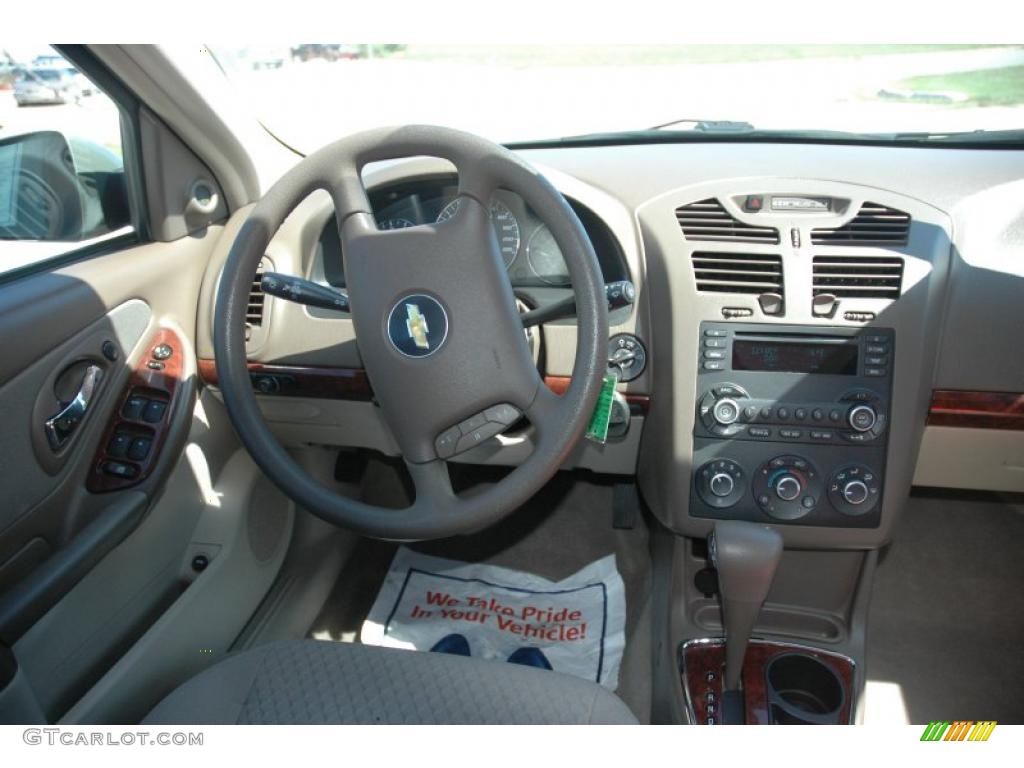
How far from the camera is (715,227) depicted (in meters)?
1.69

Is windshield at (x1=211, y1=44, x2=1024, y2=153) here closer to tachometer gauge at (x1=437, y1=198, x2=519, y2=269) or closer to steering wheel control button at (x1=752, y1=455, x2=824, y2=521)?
tachometer gauge at (x1=437, y1=198, x2=519, y2=269)

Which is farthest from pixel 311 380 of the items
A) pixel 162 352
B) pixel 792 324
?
pixel 792 324

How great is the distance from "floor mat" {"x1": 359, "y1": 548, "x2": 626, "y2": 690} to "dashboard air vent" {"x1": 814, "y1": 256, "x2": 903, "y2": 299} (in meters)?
1.07

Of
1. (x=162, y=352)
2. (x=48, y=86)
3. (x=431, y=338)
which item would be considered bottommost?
(x=162, y=352)

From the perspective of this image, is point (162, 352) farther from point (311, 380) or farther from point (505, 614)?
point (505, 614)

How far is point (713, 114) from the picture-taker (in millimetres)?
2029

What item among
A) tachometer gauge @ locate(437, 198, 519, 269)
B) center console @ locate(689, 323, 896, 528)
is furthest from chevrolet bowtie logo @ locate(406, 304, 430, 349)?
center console @ locate(689, 323, 896, 528)

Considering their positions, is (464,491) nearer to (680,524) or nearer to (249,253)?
(680,524)

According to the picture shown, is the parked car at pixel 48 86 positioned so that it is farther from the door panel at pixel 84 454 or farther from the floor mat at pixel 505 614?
the floor mat at pixel 505 614

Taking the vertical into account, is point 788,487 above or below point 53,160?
below

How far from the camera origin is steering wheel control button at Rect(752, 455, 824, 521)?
1.68m

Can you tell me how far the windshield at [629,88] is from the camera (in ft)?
6.11

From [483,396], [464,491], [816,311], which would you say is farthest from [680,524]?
[464,491]

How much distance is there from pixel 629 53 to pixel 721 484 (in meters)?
1.16
